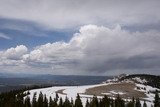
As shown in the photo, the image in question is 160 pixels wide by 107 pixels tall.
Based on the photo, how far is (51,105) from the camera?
504 feet

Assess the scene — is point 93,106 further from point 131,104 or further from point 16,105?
point 16,105

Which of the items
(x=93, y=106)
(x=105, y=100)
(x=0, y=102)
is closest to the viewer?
(x=93, y=106)

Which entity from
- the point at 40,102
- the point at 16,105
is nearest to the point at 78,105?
the point at 40,102

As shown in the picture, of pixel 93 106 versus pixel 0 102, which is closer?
pixel 93 106

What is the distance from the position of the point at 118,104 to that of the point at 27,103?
1936 inches

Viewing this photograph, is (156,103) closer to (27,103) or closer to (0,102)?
(27,103)

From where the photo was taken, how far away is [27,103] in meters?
161

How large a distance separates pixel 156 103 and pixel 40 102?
2828 inches

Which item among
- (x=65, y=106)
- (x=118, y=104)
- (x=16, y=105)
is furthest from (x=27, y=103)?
(x=118, y=104)

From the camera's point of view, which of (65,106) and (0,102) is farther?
(0,102)

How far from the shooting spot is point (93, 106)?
15212 centimetres

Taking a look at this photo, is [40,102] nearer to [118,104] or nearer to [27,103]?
[27,103]

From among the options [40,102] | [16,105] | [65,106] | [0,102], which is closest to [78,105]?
[65,106]

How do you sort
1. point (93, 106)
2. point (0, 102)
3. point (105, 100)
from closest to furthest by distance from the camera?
1. point (93, 106)
2. point (105, 100)
3. point (0, 102)
